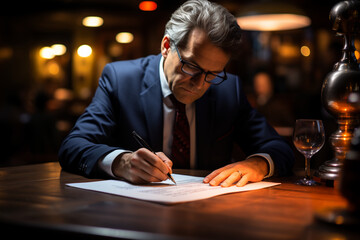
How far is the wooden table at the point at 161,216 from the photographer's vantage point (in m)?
0.79

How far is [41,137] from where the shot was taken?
745 cm

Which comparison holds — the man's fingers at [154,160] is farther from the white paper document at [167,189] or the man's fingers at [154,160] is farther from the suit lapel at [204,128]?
the suit lapel at [204,128]

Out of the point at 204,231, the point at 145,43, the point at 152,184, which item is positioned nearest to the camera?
the point at 204,231

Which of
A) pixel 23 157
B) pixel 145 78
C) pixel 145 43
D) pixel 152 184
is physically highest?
pixel 145 43

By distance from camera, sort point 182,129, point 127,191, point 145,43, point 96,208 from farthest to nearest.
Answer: point 145,43, point 182,129, point 127,191, point 96,208

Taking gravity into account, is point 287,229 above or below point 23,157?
above

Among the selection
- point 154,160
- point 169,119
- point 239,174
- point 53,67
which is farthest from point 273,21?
point 53,67

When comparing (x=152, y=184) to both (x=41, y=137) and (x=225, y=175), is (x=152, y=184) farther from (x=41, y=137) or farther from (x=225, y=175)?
(x=41, y=137)

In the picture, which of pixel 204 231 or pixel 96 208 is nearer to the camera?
pixel 204 231

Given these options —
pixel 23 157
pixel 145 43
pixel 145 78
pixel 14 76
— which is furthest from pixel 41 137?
pixel 145 78

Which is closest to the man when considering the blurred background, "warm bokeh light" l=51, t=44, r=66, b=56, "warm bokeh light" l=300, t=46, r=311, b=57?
the blurred background

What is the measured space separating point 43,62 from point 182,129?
1099 centimetres

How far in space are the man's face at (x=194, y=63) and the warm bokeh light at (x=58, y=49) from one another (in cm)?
1059

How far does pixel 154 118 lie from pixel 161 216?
1051mm
